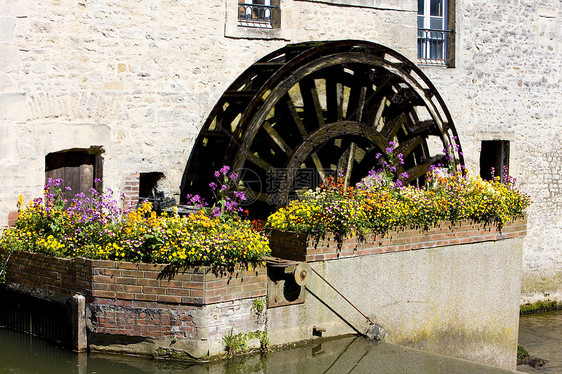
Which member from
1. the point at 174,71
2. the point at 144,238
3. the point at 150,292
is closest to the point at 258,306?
the point at 150,292

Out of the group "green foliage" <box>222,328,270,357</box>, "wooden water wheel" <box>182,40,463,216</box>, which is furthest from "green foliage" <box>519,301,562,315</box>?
"green foliage" <box>222,328,270,357</box>

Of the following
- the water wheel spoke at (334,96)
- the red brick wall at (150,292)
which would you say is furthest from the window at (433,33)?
the red brick wall at (150,292)

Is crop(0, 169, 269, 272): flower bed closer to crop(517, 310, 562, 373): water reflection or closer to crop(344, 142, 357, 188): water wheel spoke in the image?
crop(344, 142, 357, 188): water wheel spoke

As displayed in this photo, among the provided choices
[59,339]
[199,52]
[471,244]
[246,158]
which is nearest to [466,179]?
[471,244]

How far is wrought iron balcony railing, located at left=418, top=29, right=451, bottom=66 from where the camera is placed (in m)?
12.3

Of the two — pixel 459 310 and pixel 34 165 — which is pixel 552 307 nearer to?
pixel 459 310

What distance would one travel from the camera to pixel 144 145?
945 cm

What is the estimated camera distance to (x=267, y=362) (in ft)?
21.9

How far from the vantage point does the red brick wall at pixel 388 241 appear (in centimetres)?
753

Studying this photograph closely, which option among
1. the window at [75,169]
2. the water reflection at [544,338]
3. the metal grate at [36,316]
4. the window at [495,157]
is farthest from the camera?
the window at [495,157]

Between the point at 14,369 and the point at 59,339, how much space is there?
0.79 meters

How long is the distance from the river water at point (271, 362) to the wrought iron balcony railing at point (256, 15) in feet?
15.6

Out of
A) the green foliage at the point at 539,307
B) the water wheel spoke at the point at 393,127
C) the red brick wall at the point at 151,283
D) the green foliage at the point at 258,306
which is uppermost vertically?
the water wheel spoke at the point at 393,127

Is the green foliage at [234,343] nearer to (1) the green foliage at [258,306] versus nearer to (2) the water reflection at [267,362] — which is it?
(2) the water reflection at [267,362]
